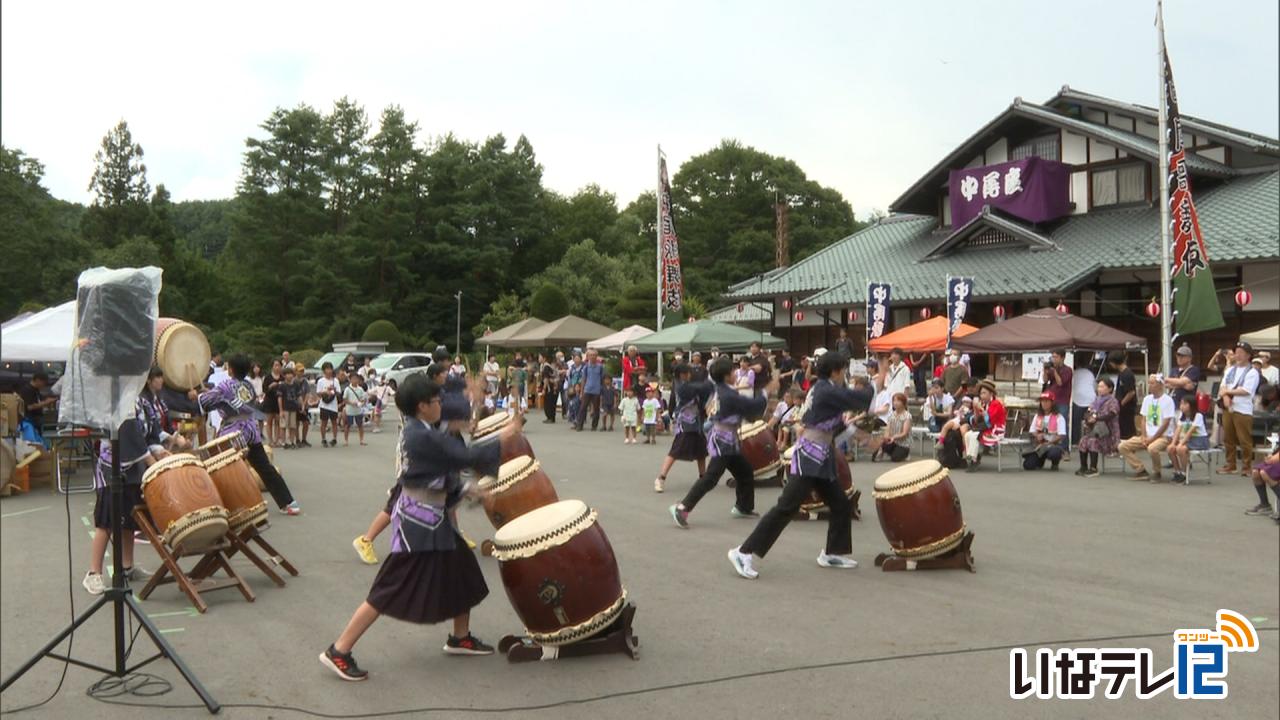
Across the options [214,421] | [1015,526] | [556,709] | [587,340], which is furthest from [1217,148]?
[556,709]

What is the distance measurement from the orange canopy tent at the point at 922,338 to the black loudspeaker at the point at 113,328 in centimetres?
1648

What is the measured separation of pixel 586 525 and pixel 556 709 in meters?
1.10

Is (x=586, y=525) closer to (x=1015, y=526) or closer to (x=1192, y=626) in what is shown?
(x=1192, y=626)

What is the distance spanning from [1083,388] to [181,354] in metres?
12.9

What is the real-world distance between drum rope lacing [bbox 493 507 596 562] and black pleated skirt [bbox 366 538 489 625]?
22cm

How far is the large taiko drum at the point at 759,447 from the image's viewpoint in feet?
39.9

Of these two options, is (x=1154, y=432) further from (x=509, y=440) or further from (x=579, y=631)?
(x=579, y=631)

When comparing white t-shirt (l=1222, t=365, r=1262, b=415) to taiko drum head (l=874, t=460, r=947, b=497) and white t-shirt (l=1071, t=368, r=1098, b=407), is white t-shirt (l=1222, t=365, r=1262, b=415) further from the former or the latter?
taiko drum head (l=874, t=460, r=947, b=497)

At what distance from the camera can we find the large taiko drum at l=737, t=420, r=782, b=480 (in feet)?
39.9

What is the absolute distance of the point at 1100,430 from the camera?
13.8 metres

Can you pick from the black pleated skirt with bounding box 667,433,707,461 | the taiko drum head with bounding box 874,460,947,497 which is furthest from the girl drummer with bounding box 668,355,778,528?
the taiko drum head with bounding box 874,460,947,497

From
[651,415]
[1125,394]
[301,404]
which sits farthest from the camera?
[651,415]

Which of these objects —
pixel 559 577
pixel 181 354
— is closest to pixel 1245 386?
pixel 559 577

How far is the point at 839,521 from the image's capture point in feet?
25.9
